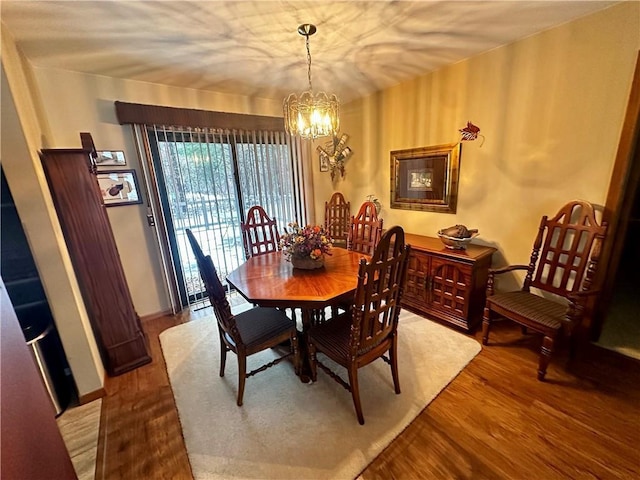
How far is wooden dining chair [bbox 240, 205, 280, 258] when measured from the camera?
2785mm

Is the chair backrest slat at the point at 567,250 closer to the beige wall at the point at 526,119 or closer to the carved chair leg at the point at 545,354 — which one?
the beige wall at the point at 526,119

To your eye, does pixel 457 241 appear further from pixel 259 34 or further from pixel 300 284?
pixel 259 34

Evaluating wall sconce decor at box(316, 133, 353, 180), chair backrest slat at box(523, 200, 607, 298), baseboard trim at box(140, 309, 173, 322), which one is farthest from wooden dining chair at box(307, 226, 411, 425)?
wall sconce decor at box(316, 133, 353, 180)

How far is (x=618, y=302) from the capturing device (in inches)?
111

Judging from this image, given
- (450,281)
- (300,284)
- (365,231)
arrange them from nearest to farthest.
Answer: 1. (300,284)
2. (450,281)
3. (365,231)

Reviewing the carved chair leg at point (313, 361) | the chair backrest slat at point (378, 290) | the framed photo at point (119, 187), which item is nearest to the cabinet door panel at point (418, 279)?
the chair backrest slat at point (378, 290)

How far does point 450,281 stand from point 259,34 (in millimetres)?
2593

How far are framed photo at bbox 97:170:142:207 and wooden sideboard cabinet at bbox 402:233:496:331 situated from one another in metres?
3.04

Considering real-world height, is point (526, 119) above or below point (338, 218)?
above

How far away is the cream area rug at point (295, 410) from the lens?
4.73ft

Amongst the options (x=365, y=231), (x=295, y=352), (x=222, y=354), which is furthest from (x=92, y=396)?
(x=365, y=231)

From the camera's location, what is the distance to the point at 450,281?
2.49 metres

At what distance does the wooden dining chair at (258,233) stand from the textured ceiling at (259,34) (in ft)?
4.62

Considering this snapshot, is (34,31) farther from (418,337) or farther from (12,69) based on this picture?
(418,337)
